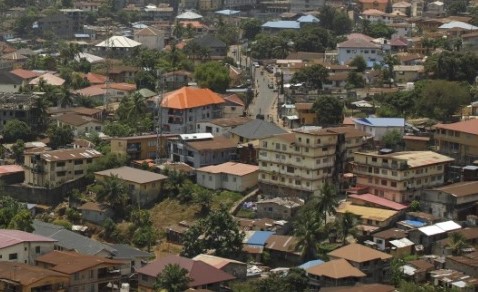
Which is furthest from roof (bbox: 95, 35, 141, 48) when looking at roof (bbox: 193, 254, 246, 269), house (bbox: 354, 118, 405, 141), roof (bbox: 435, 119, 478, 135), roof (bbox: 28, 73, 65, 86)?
roof (bbox: 193, 254, 246, 269)

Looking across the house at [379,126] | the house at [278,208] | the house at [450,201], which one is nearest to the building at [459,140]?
the house at [379,126]

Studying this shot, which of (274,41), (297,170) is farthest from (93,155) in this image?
(274,41)

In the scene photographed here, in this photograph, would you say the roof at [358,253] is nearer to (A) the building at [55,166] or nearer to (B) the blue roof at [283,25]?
(A) the building at [55,166]

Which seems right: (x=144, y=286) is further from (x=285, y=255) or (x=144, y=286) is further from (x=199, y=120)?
(x=199, y=120)

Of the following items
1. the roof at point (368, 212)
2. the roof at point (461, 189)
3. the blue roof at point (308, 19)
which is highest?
the blue roof at point (308, 19)

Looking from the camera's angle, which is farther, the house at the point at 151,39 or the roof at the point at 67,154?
the house at the point at 151,39

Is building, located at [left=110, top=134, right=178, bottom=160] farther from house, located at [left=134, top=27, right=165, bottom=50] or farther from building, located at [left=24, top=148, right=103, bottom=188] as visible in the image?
house, located at [left=134, top=27, right=165, bottom=50]
